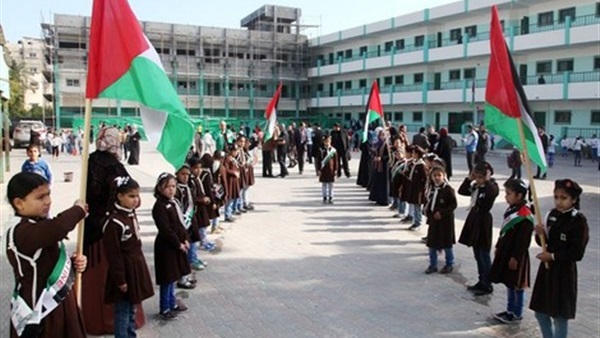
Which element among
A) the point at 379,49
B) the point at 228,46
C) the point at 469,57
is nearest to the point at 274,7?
the point at 228,46

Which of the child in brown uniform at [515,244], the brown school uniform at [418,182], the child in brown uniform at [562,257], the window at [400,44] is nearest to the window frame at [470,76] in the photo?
the window at [400,44]

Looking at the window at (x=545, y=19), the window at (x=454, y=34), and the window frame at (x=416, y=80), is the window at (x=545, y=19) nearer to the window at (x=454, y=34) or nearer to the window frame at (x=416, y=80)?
the window at (x=454, y=34)

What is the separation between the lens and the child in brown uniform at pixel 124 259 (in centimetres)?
412

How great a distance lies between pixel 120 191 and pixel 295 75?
5187 cm

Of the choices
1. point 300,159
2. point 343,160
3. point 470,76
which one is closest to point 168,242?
point 343,160

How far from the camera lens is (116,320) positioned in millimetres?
4297

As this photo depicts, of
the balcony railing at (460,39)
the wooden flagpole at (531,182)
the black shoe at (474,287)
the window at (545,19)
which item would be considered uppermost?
the window at (545,19)

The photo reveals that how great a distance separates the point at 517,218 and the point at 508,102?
1093mm

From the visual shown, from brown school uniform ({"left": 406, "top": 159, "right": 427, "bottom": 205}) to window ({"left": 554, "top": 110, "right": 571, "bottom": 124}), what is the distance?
27103 mm

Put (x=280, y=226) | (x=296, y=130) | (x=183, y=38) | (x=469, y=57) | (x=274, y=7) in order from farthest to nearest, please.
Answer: (x=274, y=7)
(x=183, y=38)
(x=469, y=57)
(x=296, y=130)
(x=280, y=226)

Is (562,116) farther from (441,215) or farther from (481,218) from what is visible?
(481,218)

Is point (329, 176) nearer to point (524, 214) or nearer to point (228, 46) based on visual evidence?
point (524, 214)

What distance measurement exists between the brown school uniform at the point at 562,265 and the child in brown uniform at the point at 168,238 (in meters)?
3.02

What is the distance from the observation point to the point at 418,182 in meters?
9.03
